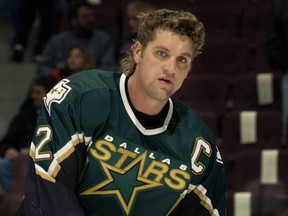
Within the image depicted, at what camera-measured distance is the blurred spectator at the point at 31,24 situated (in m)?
7.64

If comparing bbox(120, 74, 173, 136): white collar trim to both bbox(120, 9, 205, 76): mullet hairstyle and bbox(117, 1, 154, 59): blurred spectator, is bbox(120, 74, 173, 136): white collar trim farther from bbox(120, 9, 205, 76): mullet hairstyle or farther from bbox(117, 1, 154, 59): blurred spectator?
bbox(117, 1, 154, 59): blurred spectator

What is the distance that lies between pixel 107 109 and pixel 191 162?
1.22ft

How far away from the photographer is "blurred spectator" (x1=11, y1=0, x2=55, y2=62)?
7645 millimetres

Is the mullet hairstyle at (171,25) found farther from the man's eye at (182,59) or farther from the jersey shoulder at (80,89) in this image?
the jersey shoulder at (80,89)

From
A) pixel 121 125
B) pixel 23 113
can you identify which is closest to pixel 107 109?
pixel 121 125

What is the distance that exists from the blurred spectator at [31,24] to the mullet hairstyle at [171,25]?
442 cm

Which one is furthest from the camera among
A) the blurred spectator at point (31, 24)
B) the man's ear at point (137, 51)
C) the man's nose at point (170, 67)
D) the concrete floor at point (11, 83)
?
the blurred spectator at point (31, 24)

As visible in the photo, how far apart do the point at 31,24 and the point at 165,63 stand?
15.2 feet

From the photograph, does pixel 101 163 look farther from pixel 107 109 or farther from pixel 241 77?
pixel 241 77

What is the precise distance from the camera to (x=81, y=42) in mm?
7023

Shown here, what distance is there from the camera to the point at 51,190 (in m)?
3.23

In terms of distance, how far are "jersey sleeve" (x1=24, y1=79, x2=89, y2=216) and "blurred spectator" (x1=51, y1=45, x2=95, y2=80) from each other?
3.07 metres

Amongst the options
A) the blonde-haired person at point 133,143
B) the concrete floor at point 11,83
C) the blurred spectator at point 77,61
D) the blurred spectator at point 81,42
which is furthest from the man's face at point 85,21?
the blonde-haired person at point 133,143

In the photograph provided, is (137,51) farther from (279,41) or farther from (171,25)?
(279,41)
